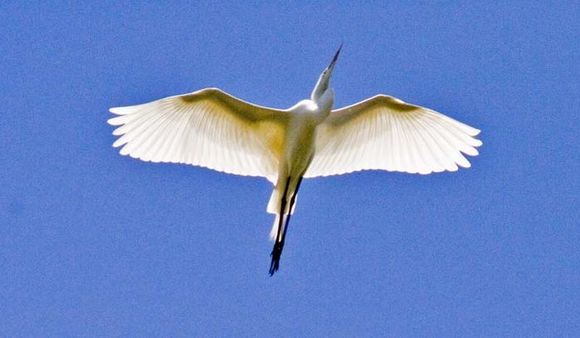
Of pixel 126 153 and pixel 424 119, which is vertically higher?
pixel 424 119

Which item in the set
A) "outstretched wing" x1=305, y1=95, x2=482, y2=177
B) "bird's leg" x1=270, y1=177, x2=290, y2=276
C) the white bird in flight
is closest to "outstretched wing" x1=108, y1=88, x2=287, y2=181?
the white bird in flight

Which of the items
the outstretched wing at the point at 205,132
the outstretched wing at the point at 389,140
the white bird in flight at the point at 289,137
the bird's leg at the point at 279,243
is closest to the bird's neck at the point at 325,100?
the white bird in flight at the point at 289,137

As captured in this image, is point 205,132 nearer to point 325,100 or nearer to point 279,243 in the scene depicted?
point 325,100

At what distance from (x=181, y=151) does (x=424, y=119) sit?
3.09 m

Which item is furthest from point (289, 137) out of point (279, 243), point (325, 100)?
point (279, 243)

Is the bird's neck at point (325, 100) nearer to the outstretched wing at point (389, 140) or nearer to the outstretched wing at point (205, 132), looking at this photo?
the outstretched wing at point (389, 140)

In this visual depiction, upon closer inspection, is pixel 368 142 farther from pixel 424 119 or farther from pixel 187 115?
pixel 187 115

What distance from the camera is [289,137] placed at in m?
17.1

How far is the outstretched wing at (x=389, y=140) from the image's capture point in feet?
57.6

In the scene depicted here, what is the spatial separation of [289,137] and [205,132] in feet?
3.57

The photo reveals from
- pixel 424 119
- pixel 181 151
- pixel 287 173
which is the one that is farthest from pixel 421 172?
pixel 181 151

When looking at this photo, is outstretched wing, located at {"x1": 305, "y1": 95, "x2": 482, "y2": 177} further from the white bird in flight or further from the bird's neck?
the bird's neck

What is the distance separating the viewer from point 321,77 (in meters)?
17.5

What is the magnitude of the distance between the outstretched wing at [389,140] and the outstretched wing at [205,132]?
2.26 feet
